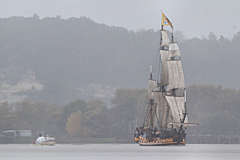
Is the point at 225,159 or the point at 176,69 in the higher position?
→ the point at 176,69

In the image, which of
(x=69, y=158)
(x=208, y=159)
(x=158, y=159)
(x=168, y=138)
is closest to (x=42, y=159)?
(x=69, y=158)

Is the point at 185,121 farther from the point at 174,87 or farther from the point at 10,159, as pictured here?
the point at 10,159

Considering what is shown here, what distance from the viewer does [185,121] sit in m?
198

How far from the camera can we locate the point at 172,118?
199 m

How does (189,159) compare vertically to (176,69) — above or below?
below

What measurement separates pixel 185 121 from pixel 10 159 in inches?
3180

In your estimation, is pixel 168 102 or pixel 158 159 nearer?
pixel 158 159

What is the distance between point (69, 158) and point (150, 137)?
7288cm

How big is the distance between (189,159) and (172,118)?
75472 millimetres

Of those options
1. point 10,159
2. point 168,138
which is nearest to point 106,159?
point 10,159

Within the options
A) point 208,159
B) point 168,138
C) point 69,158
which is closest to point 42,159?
point 69,158

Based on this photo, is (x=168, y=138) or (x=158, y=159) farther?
(x=168, y=138)

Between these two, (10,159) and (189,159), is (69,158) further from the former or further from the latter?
(189,159)

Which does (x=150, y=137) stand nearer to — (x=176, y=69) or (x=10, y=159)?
(x=176, y=69)
